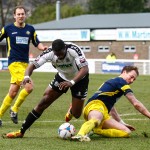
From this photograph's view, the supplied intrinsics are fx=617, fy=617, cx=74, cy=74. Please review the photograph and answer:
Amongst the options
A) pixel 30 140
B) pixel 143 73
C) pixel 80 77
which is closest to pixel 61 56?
pixel 80 77

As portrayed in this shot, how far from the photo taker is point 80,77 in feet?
34.2

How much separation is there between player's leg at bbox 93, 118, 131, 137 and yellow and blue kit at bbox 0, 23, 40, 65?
3.22m

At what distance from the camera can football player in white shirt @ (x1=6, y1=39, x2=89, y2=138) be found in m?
10.2

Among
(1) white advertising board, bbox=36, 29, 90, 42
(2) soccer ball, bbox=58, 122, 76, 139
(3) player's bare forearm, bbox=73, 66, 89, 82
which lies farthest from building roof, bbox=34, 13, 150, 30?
(2) soccer ball, bbox=58, 122, 76, 139

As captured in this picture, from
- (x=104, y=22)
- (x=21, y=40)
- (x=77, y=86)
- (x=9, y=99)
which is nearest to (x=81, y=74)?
(x=77, y=86)

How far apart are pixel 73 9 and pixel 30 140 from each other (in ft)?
279

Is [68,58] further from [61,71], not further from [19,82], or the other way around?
[19,82]

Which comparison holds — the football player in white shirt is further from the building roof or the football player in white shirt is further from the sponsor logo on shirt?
the building roof

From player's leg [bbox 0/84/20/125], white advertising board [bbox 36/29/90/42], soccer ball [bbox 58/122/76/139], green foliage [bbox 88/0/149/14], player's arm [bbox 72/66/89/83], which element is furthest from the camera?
green foliage [bbox 88/0/149/14]

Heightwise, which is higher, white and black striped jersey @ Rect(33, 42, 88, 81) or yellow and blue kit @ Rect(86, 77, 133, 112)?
white and black striped jersey @ Rect(33, 42, 88, 81)

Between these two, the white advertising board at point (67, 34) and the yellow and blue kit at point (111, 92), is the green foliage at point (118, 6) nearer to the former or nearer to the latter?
the white advertising board at point (67, 34)

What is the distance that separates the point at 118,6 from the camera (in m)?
87.5

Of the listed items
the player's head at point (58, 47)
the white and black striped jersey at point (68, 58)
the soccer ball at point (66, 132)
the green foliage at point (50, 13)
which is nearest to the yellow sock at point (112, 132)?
the soccer ball at point (66, 132)

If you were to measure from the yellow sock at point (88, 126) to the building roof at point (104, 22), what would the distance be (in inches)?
1849
